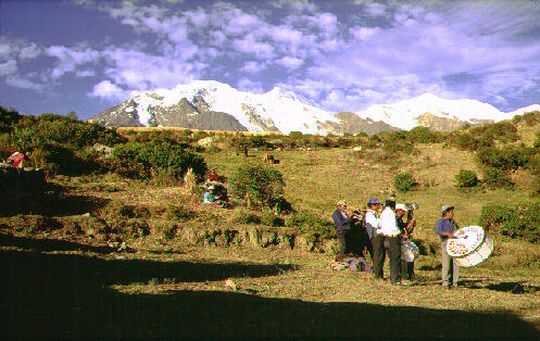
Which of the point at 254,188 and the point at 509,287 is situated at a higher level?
the point at 254,188

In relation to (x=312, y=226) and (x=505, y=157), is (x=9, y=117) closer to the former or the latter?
(x=312, y=226)

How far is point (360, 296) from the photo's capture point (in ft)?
25.3

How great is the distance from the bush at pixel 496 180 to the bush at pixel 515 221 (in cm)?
992

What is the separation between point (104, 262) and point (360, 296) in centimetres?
495

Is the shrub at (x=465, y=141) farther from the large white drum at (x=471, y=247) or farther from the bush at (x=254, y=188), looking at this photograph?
the large white drum at (x=471, y=247)

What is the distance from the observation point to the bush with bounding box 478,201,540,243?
17161mm

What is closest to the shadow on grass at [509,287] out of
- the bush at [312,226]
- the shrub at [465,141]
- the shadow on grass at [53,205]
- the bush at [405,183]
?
the bush at [312,226]

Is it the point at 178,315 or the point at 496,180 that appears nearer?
the point at 178,315

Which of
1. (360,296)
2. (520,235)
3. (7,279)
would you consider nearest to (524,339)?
(360,296)

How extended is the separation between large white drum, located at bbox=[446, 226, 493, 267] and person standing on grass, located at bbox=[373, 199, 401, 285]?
42.9 inches

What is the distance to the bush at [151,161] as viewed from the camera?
20.3m

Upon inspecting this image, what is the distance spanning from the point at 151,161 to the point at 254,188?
20.6ft

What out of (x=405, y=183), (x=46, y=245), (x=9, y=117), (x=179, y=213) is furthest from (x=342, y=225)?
(x=9, y=117)

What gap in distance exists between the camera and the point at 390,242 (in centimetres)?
909
